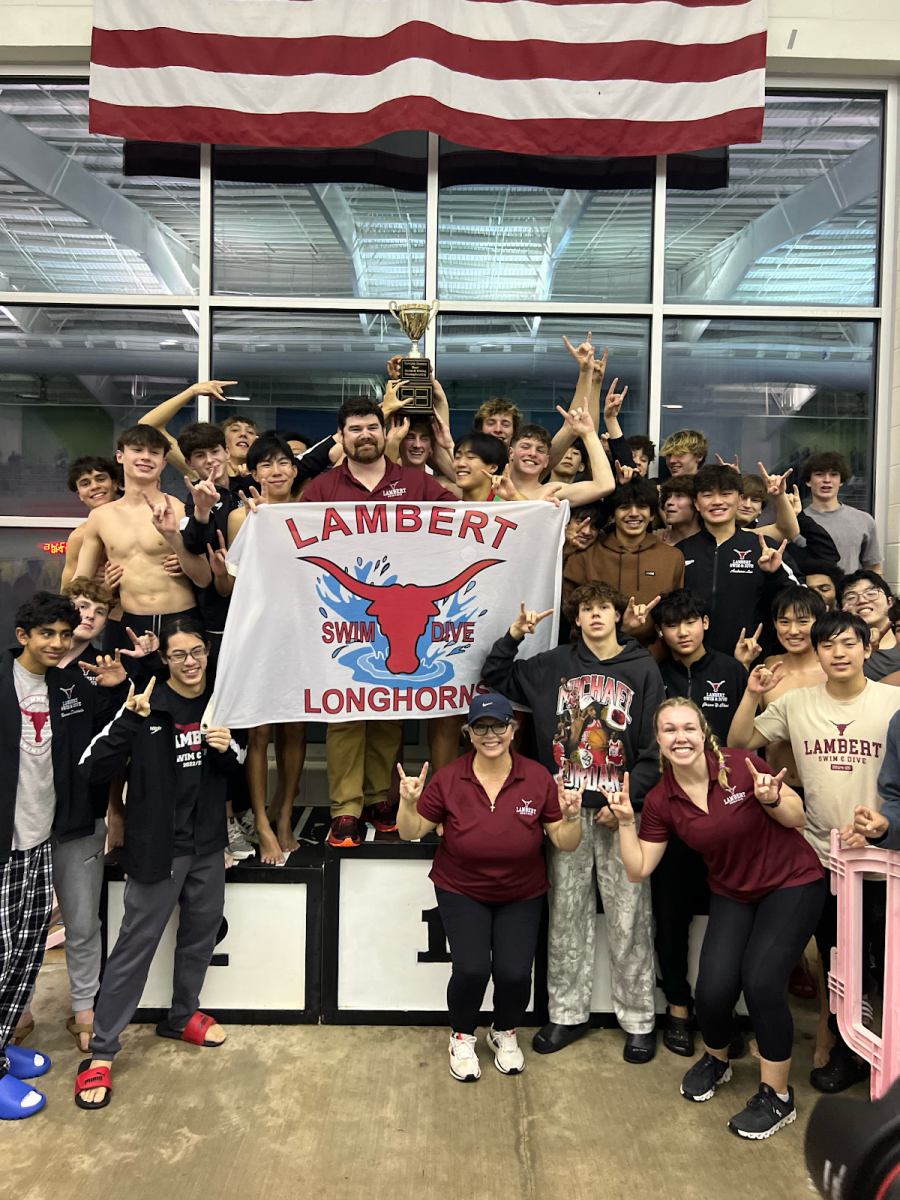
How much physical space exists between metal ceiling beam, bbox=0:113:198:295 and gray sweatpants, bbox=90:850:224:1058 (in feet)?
14.1

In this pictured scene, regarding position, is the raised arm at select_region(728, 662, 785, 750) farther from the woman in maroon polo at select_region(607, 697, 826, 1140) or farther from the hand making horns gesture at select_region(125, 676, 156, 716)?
the hand making horns gesture at select_region(125, 676, 156, 716)

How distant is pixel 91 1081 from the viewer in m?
3.46

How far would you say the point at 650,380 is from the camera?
6.32 m

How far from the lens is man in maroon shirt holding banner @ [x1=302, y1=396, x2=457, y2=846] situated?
4.36 metres

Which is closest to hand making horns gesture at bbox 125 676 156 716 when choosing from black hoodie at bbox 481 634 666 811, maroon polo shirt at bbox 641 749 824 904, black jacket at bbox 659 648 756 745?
black hoodie at bbox 481 634 666 811

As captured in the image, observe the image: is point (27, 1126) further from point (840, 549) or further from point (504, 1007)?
point (840, 549)

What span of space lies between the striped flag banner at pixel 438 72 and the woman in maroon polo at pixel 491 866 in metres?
4.27

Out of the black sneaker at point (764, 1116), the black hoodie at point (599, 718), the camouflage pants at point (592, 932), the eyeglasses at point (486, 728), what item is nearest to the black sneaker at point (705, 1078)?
the black sneaker at point (764, 1116)

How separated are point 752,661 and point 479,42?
450 cm

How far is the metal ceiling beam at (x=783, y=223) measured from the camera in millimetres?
6324

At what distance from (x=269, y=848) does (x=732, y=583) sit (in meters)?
2.64

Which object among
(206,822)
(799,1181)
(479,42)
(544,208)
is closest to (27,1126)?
(206,822)

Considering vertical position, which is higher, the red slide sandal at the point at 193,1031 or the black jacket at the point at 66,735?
the black jacket at the point at 66,735

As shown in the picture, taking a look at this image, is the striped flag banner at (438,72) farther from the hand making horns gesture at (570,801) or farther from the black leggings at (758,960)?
the black leggings at (758,960)
